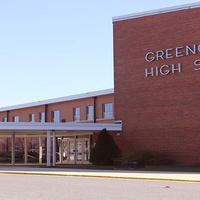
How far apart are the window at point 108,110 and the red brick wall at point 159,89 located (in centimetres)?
484

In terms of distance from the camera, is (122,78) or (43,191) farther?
(122,78)

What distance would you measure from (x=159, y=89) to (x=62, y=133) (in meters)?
12.7

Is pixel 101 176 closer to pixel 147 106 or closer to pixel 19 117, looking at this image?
pixel 147 106

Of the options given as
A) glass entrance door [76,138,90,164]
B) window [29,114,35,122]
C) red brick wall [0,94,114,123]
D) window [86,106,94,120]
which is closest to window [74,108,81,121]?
red brick wall [0,94,114,123]

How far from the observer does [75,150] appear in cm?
5338

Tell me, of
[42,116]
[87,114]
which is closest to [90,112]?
[87,114]

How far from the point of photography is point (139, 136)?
4412 cm

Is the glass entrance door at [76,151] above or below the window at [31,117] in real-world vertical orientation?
below

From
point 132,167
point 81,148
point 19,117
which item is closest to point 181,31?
point 132,167

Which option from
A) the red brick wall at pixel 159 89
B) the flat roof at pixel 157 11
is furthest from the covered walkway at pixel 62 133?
the flat roof at pixel 157 11

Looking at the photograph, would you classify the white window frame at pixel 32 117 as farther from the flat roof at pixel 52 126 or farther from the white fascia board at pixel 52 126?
the white fascia board at pixel 52 126

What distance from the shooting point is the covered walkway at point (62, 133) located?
42.2 meters

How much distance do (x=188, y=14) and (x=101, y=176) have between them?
63.9ft

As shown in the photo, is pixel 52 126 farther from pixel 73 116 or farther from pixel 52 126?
pixel 73 116
